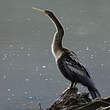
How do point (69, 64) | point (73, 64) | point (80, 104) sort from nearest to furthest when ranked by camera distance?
point (80, 104), point (73, 64), point (69, 64)

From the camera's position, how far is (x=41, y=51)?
45.5ft

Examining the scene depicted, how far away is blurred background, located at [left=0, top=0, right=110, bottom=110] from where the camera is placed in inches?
397

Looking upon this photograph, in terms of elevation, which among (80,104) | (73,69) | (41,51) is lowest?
(80,104)

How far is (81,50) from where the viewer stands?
1381 centimetres

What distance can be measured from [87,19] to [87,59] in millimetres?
9410

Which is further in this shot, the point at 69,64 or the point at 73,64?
the point at 69,64

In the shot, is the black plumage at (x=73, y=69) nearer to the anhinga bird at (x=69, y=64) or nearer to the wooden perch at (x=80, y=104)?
the anhinga bird at (x=69, y=64)

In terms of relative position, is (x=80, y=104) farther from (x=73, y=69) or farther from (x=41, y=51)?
(x=41, y=51)

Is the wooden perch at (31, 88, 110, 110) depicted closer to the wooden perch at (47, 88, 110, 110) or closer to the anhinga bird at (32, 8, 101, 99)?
the wooden perch at (47, 88, 110, 110)

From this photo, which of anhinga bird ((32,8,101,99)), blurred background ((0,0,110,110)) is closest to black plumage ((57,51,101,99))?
anhinga bird ((32,8,101,99))

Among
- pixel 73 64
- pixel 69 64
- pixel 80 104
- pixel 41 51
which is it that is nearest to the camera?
pixel 80 104

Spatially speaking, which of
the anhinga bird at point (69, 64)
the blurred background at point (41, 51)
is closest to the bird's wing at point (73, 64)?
the anhinga bird at point (69, 64)

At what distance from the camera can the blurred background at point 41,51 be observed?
397 inches

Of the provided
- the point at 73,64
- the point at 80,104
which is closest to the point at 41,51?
the point at 73,64
